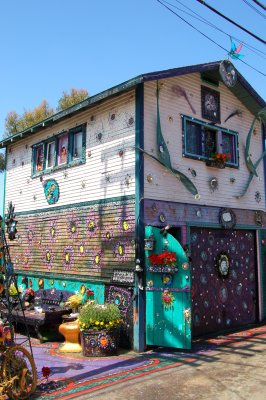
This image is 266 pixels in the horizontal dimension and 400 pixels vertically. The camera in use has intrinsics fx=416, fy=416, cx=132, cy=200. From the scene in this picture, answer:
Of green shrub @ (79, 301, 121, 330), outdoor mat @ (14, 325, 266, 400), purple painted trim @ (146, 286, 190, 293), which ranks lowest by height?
outdoor mat @ (14, 325, 266, 400)

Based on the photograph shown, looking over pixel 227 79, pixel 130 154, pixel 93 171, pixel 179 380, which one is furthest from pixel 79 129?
pixel 179 380

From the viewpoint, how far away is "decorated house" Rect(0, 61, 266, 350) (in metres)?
9.23

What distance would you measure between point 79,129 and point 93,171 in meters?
1.56

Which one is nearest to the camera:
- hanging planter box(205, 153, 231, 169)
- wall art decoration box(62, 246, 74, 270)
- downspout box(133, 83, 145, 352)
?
downspout box(133, 83, 145, 352)

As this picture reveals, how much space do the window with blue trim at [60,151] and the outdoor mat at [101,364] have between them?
5009 mm

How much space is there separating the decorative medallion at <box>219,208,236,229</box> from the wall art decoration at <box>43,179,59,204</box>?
4.78 meters

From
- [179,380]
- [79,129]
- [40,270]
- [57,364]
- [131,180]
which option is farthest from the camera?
[40,270]

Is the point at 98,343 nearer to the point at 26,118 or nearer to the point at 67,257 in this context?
the point at 67,257

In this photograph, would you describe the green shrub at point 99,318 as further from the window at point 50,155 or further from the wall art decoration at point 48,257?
the window at point 50,155

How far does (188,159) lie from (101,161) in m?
2.24

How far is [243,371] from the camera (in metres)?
7.46

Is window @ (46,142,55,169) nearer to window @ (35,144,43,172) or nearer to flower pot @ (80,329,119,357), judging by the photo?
window @ (35,144,43,172)

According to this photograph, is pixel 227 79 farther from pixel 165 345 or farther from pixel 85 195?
pixel 165 345

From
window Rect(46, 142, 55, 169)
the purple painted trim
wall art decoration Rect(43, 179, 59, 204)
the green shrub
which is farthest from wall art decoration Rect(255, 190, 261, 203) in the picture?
window Rect(46, 142, 55, 169)
